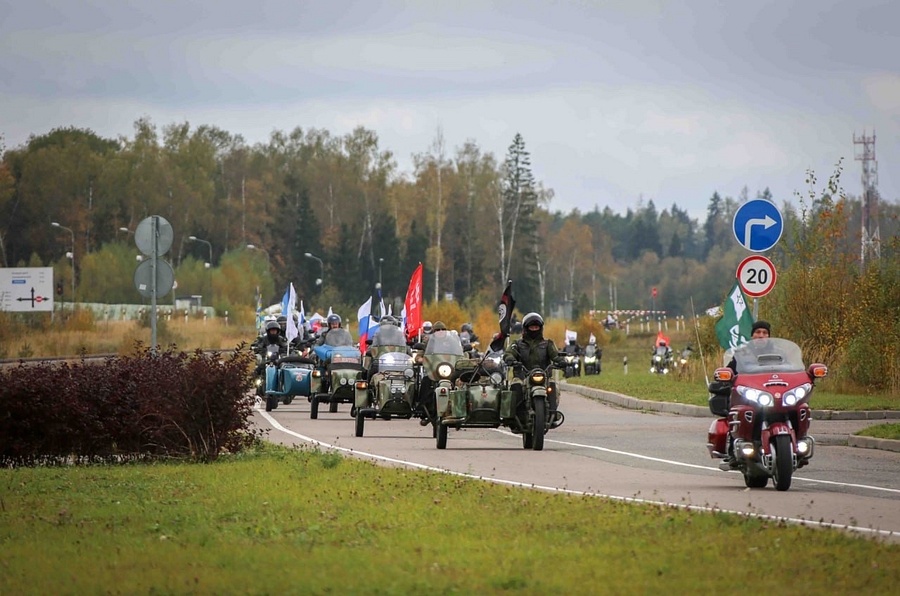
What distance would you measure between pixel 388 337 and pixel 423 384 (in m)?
3.66

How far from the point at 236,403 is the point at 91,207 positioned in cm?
10664

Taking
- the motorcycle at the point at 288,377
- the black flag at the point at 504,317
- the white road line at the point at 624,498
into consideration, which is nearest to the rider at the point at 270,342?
the motorcycle at the point at 288,377

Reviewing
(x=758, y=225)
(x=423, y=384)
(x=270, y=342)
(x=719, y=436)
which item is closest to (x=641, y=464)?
(x=719, y=436)

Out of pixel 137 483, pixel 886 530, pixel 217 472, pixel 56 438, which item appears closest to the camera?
pixel 886 530

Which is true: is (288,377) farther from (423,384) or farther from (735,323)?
(423,384)

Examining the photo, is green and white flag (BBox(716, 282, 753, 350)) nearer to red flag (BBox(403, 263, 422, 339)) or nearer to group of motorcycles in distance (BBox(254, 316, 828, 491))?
group of motorcycles in distance (BBox(254, 316, 828, 491))

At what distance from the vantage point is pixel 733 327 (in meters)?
30.8

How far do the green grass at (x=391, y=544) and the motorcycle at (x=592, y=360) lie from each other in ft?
173

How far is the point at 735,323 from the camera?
102ft

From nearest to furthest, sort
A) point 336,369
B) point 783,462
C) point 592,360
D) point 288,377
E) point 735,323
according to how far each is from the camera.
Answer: point 783,462 < point 735,323 < point 336,369 < point 288,377 < point 592,360

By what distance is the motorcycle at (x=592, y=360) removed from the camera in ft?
224

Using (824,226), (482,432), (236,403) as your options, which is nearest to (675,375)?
(824,226)

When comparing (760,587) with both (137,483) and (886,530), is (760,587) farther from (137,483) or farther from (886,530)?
(137,483)

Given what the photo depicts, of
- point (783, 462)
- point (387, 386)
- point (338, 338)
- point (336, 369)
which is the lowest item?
point (783, 462)
